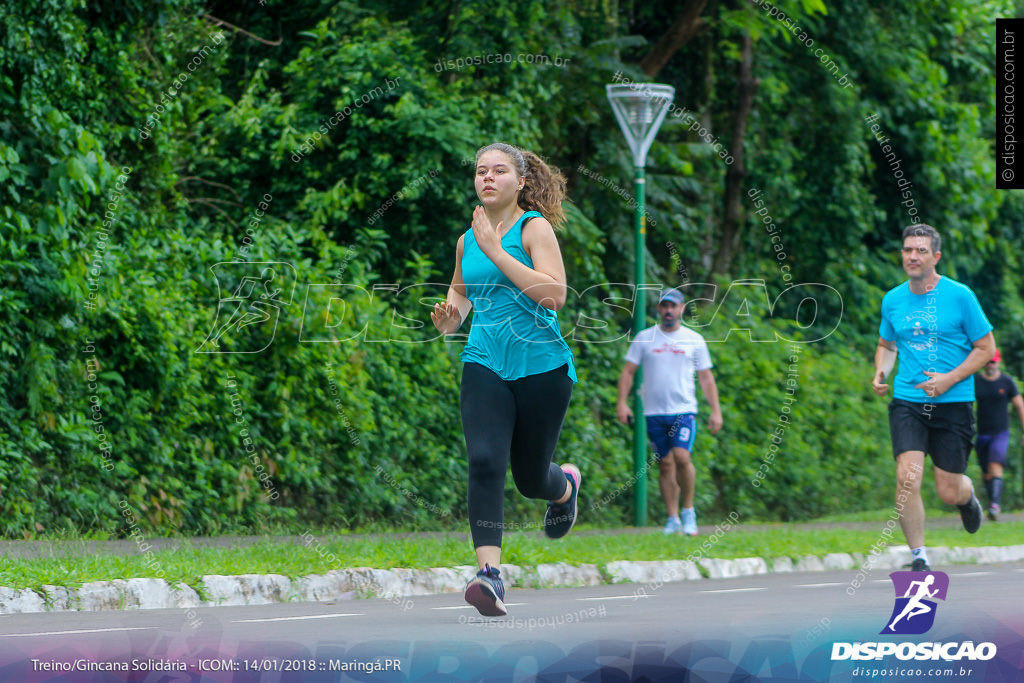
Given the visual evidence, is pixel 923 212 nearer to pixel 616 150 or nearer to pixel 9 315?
pixel 616 150

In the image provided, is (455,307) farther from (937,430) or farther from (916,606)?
(937,430)

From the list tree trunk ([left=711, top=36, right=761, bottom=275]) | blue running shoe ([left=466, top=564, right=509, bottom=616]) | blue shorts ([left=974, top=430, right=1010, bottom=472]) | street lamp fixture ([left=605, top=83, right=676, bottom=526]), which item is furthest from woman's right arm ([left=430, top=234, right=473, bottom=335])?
tree trunk ([left=711, top=36, right=761, bottom=275])

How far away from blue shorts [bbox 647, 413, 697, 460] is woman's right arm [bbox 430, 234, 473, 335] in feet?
20.3

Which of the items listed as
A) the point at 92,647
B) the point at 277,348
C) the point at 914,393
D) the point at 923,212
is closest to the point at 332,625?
the point at 92,647

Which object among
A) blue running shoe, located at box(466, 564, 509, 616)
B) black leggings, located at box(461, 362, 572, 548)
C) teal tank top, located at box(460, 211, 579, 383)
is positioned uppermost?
teal tank top, located at box(460, 211, 579, 383)

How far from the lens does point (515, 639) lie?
5.76m

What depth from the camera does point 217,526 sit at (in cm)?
1100

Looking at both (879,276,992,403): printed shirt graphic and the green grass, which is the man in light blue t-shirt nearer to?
(879,276,992,403): printed shirt graphic

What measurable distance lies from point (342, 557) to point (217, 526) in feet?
7.64

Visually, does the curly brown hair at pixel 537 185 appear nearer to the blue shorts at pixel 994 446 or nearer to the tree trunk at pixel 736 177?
the blue shorts at pixel 994 446

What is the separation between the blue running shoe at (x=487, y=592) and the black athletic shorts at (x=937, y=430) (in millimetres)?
3838

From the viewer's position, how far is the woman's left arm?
585 centimetres

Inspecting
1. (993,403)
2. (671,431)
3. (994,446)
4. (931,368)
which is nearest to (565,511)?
(931,368)

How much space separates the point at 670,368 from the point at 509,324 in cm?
661
